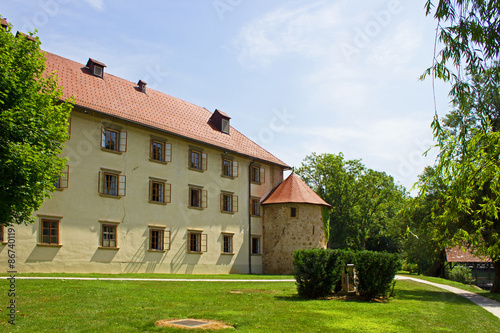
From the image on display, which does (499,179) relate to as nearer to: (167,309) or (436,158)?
(436,158)

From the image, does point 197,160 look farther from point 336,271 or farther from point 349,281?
point 336,271

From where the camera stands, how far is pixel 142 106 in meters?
29.3

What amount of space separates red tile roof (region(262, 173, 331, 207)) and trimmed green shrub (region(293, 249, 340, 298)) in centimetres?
1950

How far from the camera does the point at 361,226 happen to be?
2114 inches

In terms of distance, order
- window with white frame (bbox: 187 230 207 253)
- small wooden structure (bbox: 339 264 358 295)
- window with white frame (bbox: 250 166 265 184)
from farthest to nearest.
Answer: window with white frame (bbox: 250 166 265 184), window with white frame (bbox: 187 230 207 253), small wooden structure (bbox: 339 264 358 295)

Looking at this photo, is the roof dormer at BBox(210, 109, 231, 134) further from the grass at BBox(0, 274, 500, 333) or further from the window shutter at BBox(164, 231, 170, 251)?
the grass at BBox(0, 274, 500, 333)

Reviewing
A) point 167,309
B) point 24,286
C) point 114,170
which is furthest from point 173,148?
point 167,309

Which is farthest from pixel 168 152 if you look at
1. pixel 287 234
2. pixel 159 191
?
pixel 287 234

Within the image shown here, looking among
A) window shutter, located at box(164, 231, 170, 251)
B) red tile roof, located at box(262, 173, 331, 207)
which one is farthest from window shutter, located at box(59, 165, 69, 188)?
red tile roof, located at box(262, 173, 331, 207)

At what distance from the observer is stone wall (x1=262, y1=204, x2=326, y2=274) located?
110ft

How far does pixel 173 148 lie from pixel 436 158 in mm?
22335

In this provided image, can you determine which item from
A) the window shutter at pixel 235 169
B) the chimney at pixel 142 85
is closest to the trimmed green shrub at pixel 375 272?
the window shutter at pixel 235 169

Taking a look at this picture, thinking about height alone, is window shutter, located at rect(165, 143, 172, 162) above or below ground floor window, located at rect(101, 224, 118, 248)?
above

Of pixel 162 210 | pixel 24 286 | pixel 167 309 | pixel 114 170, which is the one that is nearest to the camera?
pixel 167 309
